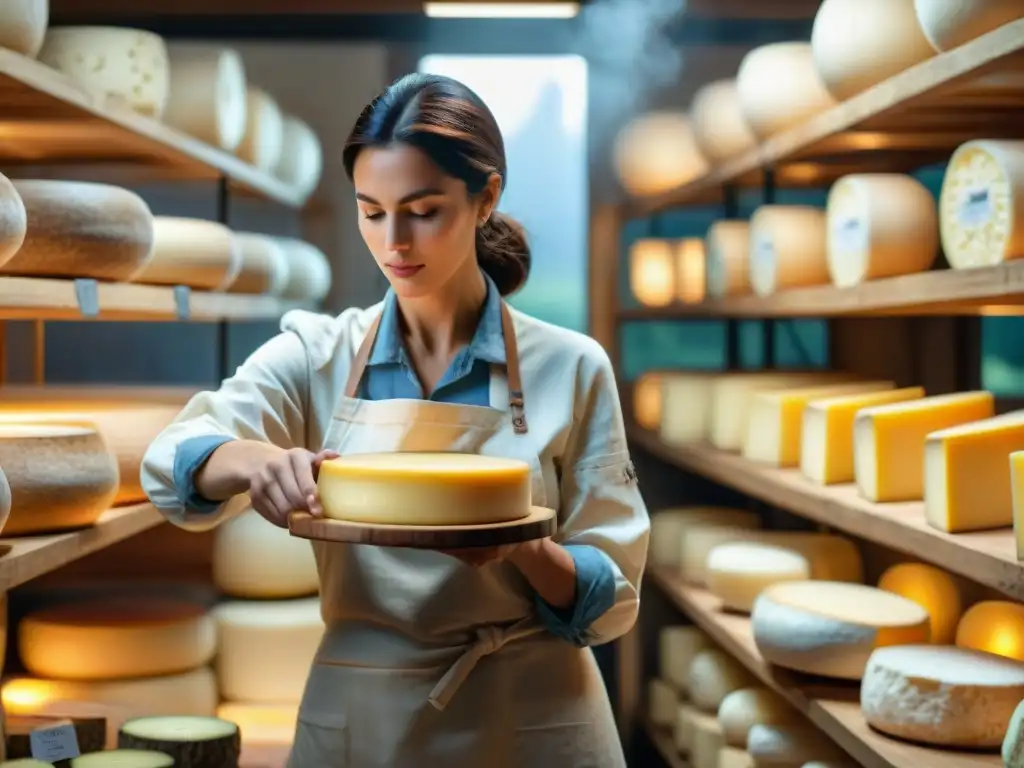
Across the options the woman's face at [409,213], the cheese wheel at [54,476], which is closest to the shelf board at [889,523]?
the woman's face at [409,213]

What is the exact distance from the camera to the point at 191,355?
4.48 metres

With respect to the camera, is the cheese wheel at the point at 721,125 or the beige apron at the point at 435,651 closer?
the beige apron at the point at 435,651

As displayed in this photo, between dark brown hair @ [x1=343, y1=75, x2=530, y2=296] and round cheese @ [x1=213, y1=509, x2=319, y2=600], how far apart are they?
1850 millimetres

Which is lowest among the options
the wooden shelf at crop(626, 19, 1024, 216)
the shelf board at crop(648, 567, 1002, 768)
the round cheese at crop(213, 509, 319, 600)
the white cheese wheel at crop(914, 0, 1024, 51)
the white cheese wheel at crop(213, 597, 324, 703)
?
the white cheese wheel at crop(213, 597, 324, 703)

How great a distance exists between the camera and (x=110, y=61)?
2.70 m

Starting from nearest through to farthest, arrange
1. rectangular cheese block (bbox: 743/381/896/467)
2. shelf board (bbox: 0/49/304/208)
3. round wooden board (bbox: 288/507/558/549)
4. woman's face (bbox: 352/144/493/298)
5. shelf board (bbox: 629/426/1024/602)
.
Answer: round wooden board (bbox: 288/507/558/549) < woman's face (bbox: 352/144/493/298) < shelf board (bbox: 629/426/1024/602) < shelf board (bbox: 0/49/304/208) < rectangular cheese block (bbox: 743/381/896/467)

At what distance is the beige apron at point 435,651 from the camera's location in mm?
1538

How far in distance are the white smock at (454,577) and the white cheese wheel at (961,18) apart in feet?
2.48

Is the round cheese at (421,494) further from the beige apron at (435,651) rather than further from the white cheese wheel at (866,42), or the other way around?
the white cheese wheel at (866,42)

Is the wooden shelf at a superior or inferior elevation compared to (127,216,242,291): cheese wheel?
superior

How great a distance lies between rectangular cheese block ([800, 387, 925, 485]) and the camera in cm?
255

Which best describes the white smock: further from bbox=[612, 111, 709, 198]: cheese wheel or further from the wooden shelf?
bbox=[612, 111, 709, 198]: cheese wheel

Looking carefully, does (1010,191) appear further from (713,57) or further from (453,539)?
(713,57)

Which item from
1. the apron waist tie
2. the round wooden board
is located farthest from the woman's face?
the apron waist tie
